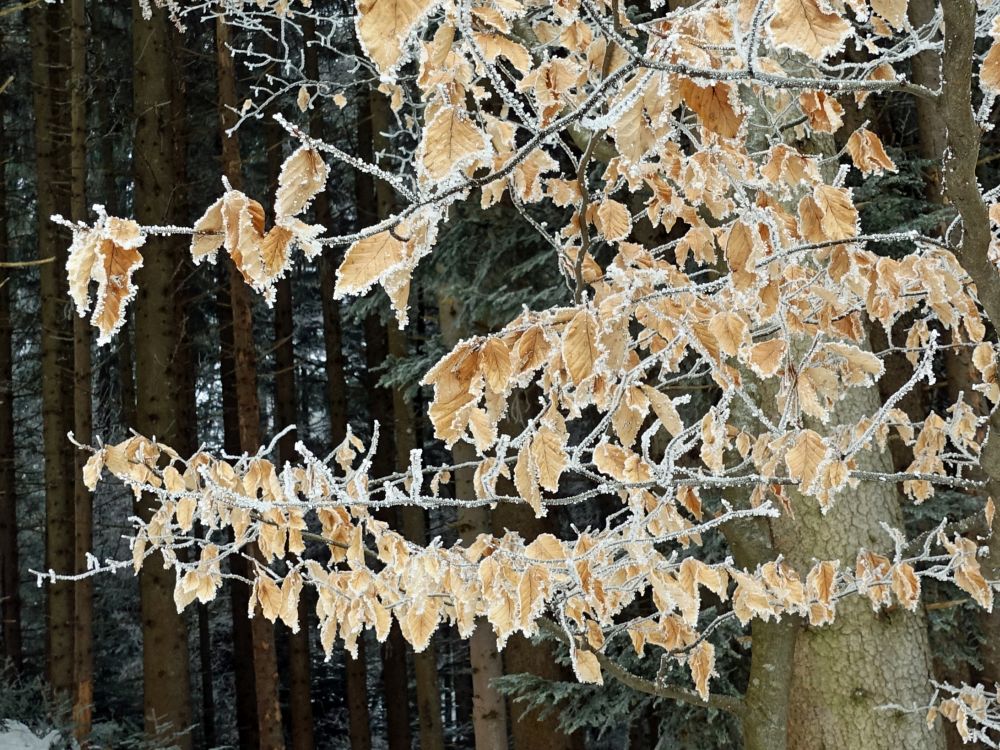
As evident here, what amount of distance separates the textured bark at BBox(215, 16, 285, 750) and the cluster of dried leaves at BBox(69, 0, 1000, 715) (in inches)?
181

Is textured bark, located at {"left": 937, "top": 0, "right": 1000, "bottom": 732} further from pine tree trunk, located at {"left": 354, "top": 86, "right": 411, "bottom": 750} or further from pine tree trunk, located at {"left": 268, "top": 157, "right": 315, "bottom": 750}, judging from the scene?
pine tree trunk, located at {"left": 354, "top": 86, "right": 411, "bottom": 750}

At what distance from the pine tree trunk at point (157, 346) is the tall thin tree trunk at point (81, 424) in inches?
18.7

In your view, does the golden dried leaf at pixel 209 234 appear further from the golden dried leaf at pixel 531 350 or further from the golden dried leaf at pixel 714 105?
the golden dried leaf at pixel 714 105

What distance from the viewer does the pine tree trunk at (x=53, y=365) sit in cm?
901

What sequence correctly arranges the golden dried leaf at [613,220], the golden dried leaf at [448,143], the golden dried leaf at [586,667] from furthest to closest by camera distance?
the golden dried leaf at [586,667]
the golden dried leaf at [613,220]
the golden dried leaf at [448,143]

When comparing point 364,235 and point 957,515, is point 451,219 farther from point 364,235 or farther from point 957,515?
point 364,235

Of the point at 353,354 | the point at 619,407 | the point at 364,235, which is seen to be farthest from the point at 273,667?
the point at 353,354

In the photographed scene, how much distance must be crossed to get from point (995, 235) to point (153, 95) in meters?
8.44

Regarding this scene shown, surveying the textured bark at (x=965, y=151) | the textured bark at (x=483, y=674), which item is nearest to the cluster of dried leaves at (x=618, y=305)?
the textured bark at (x=965, y=151)

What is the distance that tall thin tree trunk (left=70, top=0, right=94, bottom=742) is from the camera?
299 inches

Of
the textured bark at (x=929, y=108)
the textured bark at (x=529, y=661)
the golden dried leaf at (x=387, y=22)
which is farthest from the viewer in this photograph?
the textured bark at (x=529, y=661)

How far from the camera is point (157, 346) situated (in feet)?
27.7

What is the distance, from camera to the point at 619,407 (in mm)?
2080

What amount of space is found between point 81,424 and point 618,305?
288 inches
